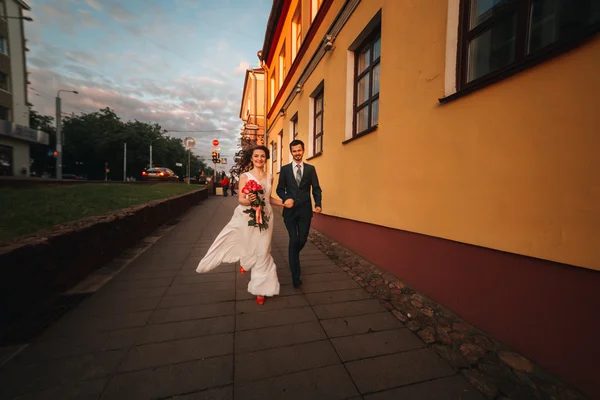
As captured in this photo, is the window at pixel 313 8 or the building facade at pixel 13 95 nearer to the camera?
the window at pixel 313 8

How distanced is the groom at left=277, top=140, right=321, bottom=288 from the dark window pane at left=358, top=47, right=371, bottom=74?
2650 millimetres

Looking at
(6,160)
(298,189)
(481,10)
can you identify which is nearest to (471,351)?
(298,189)

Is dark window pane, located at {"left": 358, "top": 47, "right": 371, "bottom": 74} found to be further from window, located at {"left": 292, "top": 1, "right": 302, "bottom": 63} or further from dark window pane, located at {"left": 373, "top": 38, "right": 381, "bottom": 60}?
window, located at {"left": 292, "top": 1, "right": 302, "bottom": 63}

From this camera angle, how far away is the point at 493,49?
7.80 ft

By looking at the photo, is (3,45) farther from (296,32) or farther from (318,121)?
(318,121)

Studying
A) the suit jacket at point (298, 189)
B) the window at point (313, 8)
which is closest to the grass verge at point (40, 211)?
the suit jacket at point (298, 189)

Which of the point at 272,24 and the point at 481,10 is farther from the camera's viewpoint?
the point at 272,24

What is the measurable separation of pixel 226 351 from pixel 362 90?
4.79m

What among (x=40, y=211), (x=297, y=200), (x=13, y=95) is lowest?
(x=40, y=211)

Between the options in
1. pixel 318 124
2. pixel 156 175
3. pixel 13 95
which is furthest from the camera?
pixel 13 95

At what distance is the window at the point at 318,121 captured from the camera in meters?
7.08

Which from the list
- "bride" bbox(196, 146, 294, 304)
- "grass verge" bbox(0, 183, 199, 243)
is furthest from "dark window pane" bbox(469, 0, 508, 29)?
"grass verge" bbox(0, 183, 199, 243)

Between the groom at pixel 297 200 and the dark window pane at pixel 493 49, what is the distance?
1997 millimetres

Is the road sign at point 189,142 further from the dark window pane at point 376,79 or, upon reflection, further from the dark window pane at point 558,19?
the dark window pane at point 558,19
